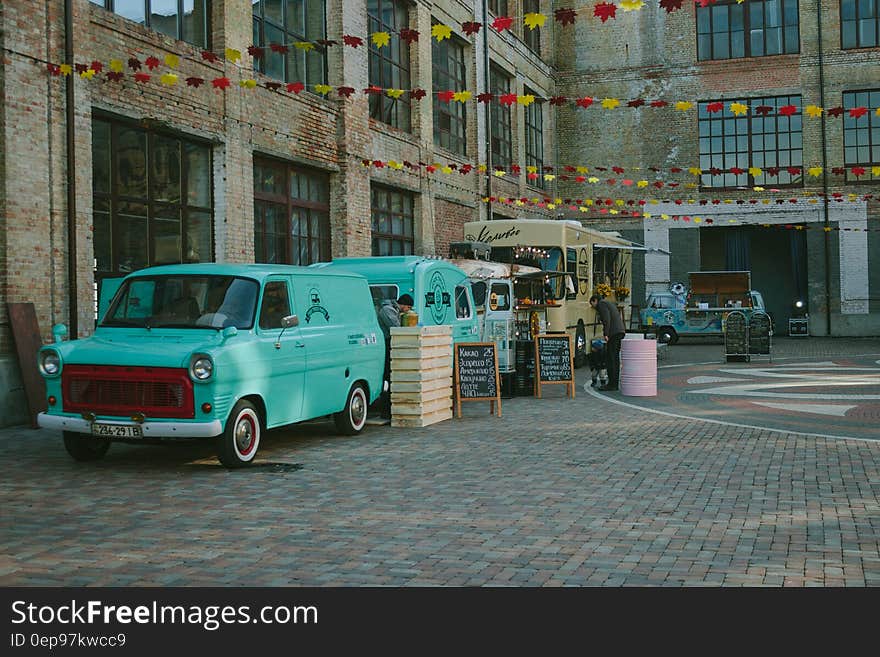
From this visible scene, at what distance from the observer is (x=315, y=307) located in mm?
10766

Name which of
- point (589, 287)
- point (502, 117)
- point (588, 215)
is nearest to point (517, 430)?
point (589, 287)

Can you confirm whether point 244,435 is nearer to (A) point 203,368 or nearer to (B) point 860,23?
(A) point 203,368

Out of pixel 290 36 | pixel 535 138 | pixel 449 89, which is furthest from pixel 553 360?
pixel 535 138

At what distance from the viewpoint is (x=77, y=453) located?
9.62m

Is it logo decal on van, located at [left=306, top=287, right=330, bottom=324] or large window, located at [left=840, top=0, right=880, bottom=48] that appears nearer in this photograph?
logo decal on van, located at [left=306, top=287, right=330, bottom=324]

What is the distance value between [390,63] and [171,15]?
27.1 ft

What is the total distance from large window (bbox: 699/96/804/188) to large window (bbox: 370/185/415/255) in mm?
15796

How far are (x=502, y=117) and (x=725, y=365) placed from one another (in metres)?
12.9

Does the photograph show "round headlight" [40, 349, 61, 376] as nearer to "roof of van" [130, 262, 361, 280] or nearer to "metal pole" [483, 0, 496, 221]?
"roof of van" [130, 262, 361, 280]

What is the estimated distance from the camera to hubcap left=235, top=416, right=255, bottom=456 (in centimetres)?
929

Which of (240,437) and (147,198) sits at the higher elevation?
(147,198)

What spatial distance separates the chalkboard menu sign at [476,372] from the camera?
1343cm

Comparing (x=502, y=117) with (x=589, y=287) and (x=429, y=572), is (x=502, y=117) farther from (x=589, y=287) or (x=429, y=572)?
(x=429, y=572)

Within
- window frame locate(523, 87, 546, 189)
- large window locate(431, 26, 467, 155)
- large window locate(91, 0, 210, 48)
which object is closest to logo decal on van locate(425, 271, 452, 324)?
large window locate(91, 0, 210, 48)
